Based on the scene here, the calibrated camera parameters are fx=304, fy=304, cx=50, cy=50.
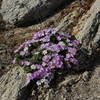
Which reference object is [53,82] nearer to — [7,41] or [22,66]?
[22,66]

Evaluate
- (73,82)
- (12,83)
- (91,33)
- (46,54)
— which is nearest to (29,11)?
(91,33)

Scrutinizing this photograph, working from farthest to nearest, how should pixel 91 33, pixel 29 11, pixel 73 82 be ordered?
pixel 29 11
pixel 91 33
pixel 73 82

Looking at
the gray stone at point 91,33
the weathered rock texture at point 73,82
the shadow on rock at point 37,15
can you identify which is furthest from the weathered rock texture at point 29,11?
the weathered rock texture at point 73,82

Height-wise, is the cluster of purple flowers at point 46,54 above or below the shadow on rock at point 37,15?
above

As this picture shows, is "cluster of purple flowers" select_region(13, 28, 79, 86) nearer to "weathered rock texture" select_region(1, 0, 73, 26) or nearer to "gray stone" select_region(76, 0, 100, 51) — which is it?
"gray stone" select_region(76, 0, 100, 51)

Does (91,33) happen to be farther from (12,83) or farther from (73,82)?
(12,83)

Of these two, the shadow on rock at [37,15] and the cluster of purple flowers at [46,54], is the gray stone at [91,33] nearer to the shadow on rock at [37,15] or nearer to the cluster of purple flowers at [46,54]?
the cluster of purple flowers at [46,54]
